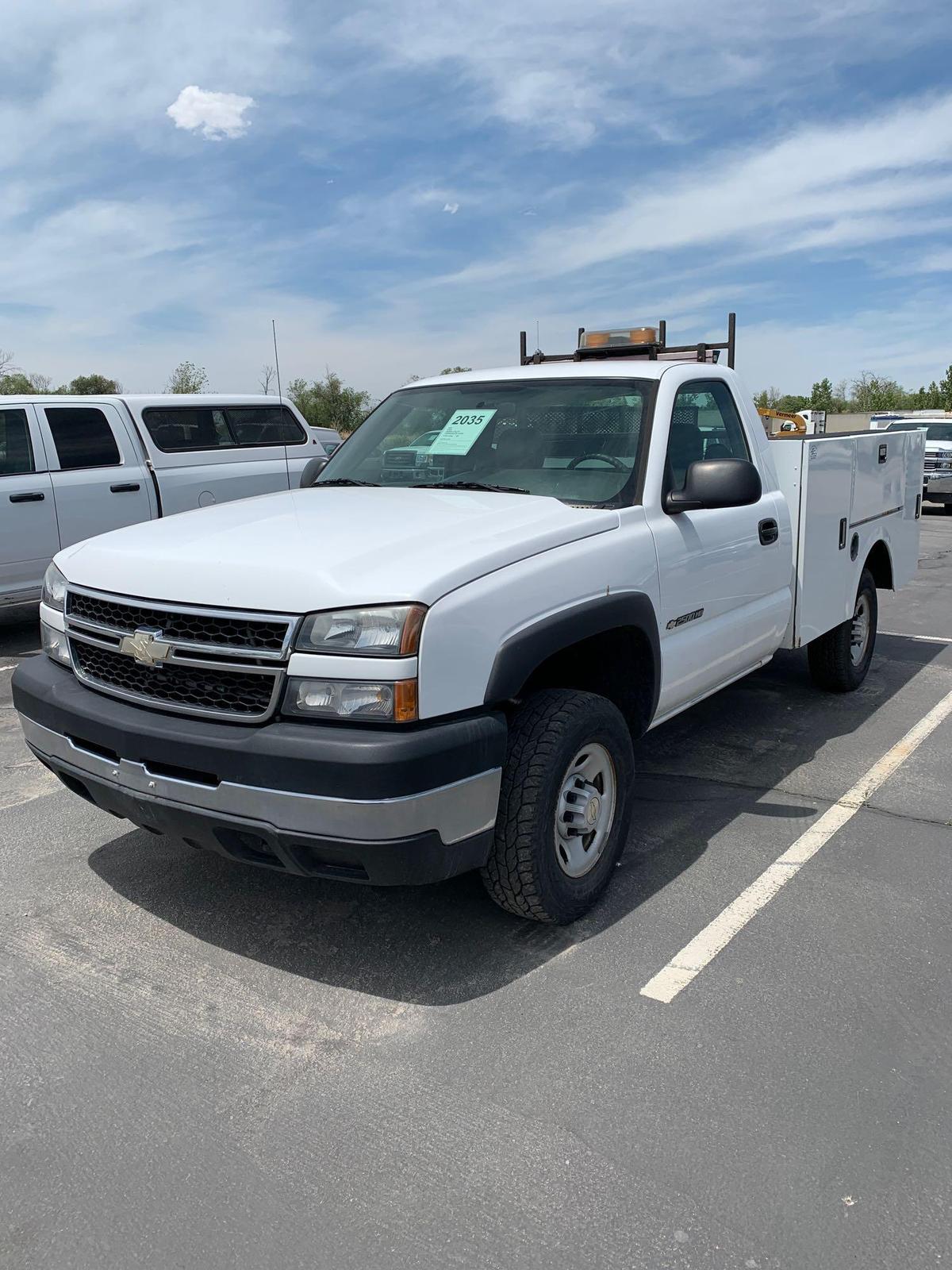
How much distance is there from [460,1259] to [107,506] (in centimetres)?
732

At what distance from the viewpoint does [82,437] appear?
8.35 meters

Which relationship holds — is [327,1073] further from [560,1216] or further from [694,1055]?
[694,1055]

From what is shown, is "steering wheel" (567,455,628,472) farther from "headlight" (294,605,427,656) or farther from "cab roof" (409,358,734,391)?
"headlight" (294,605,427,656)

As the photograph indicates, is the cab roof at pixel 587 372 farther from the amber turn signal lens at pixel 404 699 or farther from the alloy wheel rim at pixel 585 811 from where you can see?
the amber turn signal lens at pixel 404 699

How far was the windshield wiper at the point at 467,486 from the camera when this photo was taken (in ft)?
12.7

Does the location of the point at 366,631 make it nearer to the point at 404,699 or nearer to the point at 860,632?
the point at 404,699

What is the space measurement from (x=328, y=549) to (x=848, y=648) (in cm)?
408

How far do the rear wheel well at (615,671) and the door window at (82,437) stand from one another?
599cm

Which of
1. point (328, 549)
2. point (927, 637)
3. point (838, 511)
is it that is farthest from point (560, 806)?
point (927, 637)

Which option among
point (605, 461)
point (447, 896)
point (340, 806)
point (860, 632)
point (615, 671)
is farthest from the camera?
point (860, 632)

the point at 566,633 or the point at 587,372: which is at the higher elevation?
the point at 587,372

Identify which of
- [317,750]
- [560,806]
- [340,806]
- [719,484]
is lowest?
[560,806]

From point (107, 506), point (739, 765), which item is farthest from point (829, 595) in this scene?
point (107, 506)

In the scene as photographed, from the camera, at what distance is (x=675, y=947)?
3297 millimetres
